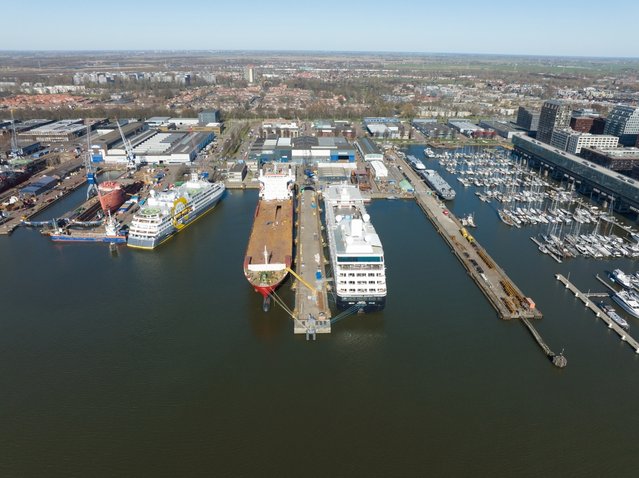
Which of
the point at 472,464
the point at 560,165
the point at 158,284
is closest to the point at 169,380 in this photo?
the point at 158,284

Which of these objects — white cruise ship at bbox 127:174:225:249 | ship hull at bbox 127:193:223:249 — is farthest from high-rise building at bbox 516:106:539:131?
ship hull at bbox 127:193:223:249

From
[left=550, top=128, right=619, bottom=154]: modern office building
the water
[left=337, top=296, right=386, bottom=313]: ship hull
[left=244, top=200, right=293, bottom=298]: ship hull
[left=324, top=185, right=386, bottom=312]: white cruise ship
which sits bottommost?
the water

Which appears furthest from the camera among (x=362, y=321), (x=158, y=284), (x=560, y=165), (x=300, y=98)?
(x=300, y=98)

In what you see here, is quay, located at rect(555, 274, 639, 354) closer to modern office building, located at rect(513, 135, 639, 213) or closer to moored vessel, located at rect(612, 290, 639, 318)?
moored vessel, located at rect(612, 290, 639, 318)

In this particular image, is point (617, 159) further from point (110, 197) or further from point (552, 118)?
point (110, 197)

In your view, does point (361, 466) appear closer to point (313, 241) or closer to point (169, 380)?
point (169, 380)

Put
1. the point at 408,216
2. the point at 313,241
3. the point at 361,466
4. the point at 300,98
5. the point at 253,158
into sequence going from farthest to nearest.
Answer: the point at 300,98
the point at 253,158
the point at 408,216
the point at 313,241
the point at 361,466

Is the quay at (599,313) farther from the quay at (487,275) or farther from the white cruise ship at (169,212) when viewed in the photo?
the white cruise ship at (169,212)
